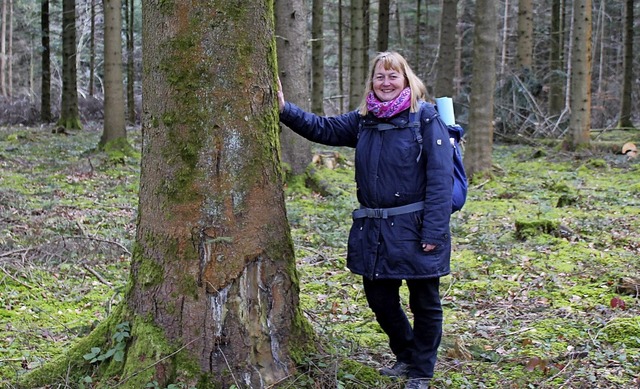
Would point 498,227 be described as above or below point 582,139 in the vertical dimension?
below

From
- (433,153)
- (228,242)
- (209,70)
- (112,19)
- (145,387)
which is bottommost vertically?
(145,387)

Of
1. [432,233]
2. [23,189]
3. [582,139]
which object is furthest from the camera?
[582,139]

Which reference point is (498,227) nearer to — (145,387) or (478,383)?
(478,383)

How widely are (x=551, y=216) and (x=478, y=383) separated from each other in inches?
217

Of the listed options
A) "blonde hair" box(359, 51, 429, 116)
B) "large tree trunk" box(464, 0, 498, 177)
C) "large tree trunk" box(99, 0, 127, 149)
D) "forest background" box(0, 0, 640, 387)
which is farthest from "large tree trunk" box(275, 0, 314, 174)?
"blonde hair" box(359, 51, 429, 116)

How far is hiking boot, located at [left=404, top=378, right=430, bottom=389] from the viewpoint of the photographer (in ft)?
12.2

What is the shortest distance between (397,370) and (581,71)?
12897mm

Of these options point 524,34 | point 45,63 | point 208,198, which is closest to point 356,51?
point 524,34

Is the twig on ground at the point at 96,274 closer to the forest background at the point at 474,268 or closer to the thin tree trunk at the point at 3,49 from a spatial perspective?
the forest background at the point at 474,268

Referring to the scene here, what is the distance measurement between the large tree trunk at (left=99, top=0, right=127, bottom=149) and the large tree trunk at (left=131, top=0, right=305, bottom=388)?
438 inches

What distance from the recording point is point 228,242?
3.25 metres

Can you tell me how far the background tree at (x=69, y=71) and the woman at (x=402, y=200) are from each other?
17.9m

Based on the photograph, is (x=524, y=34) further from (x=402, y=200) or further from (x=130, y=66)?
(x=402, y=200)

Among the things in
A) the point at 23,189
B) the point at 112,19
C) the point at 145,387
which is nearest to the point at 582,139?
the point at 112,19
